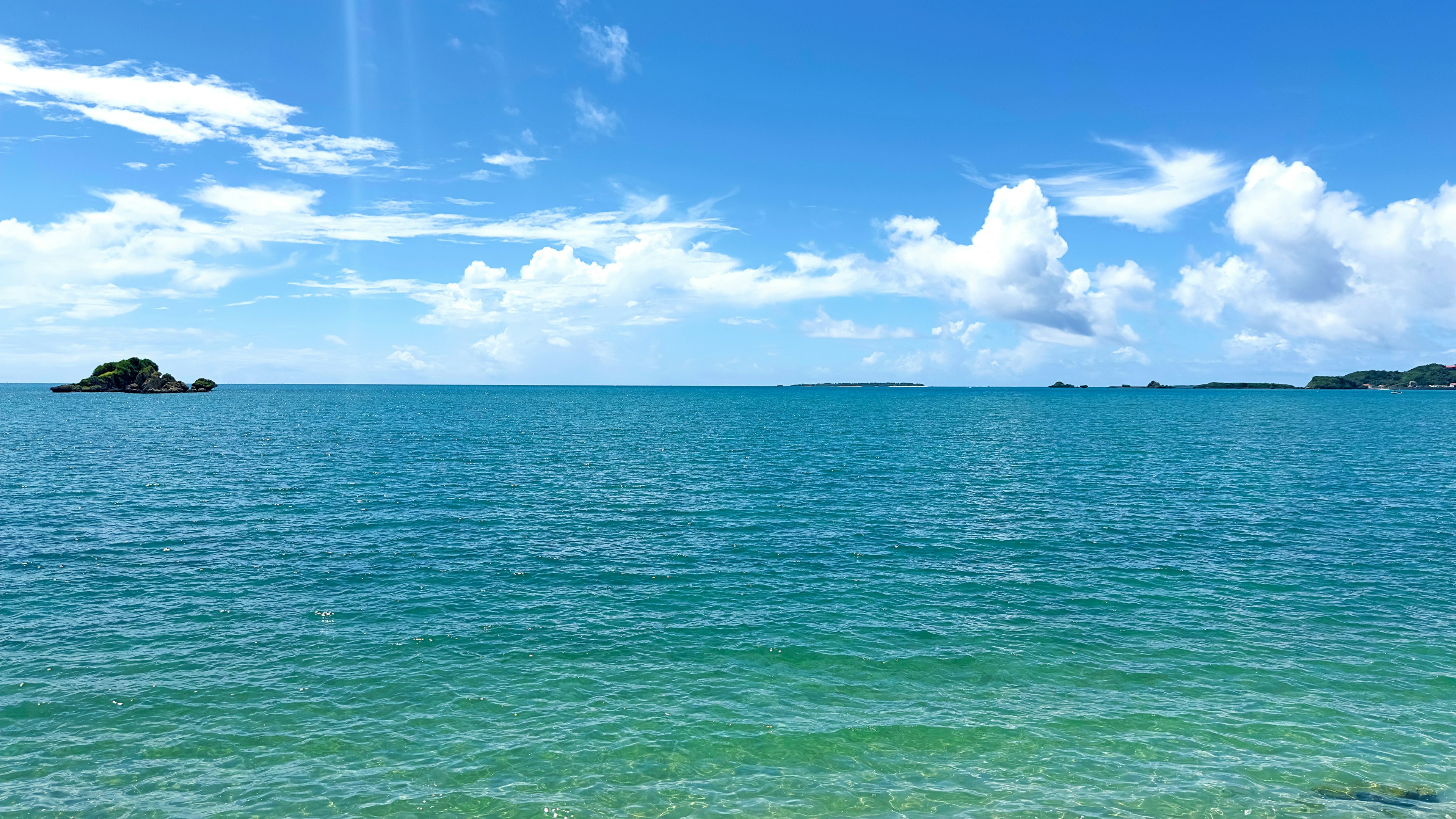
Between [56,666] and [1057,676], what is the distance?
35502mm

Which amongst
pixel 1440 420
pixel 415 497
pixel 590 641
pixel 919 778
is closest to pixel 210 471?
pixel 415 497

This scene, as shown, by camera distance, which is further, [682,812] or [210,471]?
[210,471]

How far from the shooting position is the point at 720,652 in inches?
1131

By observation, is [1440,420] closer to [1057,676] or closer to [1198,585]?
[1198,585]

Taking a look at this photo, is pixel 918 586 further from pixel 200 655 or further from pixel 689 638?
pixel 200 655

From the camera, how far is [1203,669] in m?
26.9

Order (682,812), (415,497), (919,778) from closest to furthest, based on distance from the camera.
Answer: (682,812), (919,778), (415,497)

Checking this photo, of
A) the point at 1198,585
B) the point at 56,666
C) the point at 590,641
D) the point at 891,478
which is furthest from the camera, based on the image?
the point at 891,478

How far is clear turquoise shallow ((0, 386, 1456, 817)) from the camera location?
19750 millimetres

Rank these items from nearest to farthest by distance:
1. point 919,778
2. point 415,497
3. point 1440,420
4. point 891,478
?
point 919,778 → point 415,497 → point 891,478 → point 1440,420

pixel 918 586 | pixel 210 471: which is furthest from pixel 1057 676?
pixel 210 471

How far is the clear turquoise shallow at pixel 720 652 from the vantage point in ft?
64.8

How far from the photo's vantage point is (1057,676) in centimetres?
2648

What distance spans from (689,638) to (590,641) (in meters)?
3.95
